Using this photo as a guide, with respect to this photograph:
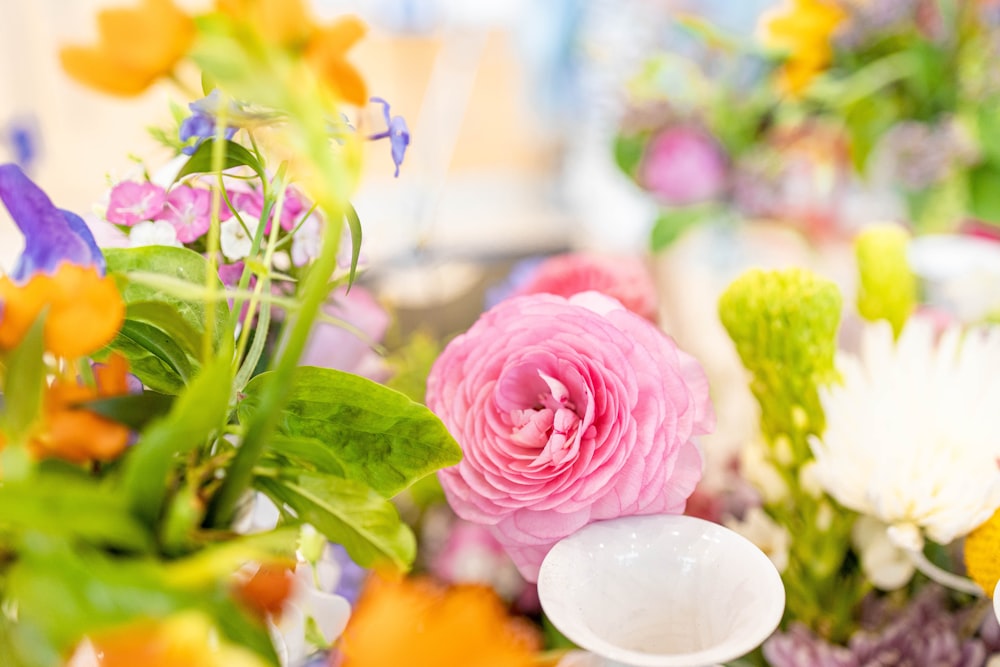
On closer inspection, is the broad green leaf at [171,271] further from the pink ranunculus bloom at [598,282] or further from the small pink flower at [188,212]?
the pink ranunculus bloom at [598,282]

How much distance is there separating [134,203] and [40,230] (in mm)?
84

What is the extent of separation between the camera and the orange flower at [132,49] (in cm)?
20

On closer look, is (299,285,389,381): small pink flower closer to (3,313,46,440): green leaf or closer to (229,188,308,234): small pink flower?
(229,188,308,234): small pink flower

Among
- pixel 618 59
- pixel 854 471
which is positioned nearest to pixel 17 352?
pixel 854 471

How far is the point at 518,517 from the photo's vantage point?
31cm

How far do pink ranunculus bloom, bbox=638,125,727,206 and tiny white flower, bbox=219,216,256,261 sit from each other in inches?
26.6

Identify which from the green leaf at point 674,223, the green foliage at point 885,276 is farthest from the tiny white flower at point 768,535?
the green leaf at point 674,223

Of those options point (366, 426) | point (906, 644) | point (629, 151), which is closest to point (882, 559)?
point (906, 644)

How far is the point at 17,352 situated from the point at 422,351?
36cm

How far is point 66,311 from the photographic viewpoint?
202 millimetres

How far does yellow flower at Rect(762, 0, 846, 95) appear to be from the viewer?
0.77 m

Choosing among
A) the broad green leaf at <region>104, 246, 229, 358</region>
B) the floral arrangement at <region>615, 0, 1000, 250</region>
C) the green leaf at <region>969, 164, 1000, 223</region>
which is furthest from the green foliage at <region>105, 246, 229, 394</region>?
the green leaf at <region>969, 164, 1000, 223</region>

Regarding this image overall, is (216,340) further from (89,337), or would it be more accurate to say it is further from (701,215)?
(701,215)

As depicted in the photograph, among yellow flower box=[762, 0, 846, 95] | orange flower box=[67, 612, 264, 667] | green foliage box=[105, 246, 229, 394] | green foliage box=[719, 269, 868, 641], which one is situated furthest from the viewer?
yellow flower box=[762, 0, 846, 95]
